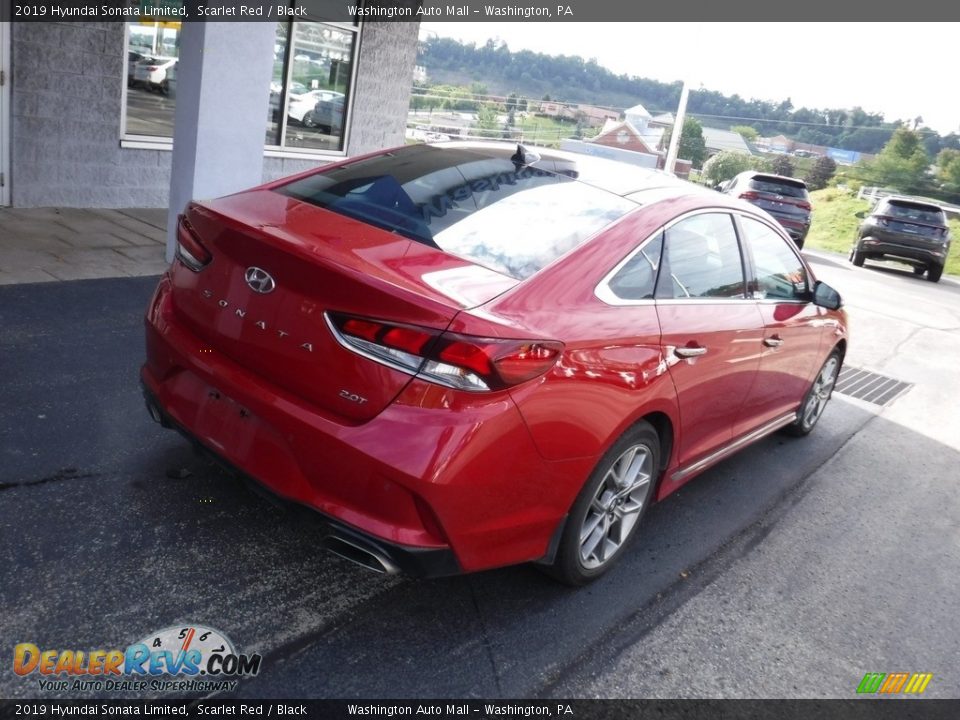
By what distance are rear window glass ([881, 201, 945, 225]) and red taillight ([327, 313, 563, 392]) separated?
1808cm

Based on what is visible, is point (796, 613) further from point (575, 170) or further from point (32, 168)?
point (32, 168)

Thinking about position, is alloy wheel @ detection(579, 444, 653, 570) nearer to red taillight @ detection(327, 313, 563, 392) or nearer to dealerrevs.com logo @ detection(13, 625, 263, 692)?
red taillight @ detection(327, 313, 563, 392)

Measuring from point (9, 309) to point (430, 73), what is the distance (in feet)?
36.3

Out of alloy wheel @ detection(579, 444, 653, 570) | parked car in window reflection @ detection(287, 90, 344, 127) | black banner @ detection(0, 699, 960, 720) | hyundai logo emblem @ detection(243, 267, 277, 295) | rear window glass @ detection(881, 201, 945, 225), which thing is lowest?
black banner @ detection(0, 699, 960, 720)

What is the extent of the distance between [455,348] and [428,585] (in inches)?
46.8

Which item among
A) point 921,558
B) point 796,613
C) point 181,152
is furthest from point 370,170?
point 181,152

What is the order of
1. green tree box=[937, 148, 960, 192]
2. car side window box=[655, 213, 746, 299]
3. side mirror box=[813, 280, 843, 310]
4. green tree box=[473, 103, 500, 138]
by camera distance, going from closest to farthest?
car side window box=[655, 213, 746, 299] → side mirror box=[813, 280, 843, 310] → green tree box=[473, 103, 500, 138] → green tree box=[937, 148, 960, 192]

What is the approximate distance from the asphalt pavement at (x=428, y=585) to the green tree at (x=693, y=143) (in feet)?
82.4

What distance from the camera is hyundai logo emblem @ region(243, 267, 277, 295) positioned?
277 centimetres

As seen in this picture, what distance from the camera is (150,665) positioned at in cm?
256

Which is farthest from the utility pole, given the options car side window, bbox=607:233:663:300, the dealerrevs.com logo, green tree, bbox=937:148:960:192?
the dealerrevs.com logo

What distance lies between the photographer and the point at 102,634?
104 inches

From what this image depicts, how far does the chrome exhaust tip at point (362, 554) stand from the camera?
262 centimetres

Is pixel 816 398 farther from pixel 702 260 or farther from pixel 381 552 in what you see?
pixel 381 552
